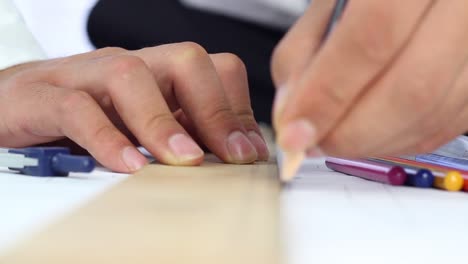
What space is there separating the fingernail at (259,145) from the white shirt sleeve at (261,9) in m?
0.32

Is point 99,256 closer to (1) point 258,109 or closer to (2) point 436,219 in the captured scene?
(2) point 436,219

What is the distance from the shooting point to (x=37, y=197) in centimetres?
37

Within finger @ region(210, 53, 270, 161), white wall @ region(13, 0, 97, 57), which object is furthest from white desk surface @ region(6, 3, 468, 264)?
white wall @ region(13, 0, 97, 57)

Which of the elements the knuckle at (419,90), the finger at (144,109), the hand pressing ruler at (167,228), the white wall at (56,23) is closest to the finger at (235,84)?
the finger at (144,109)

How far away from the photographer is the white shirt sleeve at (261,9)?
34.0 inches

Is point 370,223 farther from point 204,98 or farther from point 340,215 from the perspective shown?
point 204,98

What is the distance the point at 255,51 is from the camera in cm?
91

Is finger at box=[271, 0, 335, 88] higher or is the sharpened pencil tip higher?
finger at box=[271, 0, 335, 88]

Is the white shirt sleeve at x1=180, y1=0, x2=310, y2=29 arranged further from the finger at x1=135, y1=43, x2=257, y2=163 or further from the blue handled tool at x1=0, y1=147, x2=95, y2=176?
the blue handled tool at x1=0, y1=147, x2=95, y2=176

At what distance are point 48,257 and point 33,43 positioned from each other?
2.31ft

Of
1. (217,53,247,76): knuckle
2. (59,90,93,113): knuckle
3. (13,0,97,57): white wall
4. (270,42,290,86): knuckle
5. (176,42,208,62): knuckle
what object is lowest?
(13,0,97,57): white wall

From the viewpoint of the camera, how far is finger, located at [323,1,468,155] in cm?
27

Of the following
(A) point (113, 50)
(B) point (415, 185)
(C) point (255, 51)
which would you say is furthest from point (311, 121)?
(C) point (255, 51)

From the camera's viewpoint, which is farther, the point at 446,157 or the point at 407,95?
the point at 446,157
